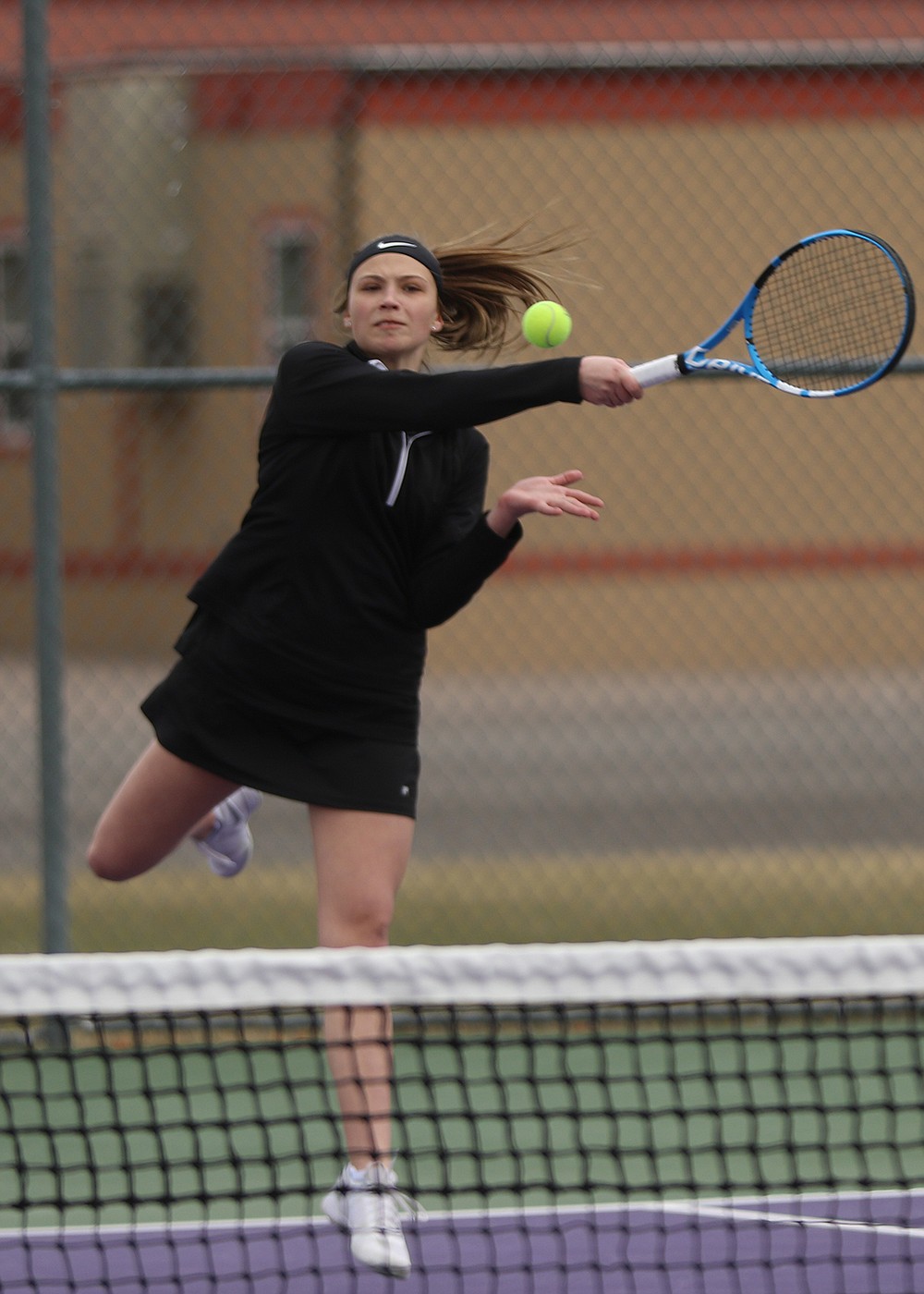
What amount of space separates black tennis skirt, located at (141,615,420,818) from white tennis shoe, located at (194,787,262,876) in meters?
0.38

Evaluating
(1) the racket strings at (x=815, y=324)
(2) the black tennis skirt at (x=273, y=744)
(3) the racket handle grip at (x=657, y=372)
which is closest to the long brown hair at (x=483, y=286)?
(1) the racket strings at (x=815, y=324)

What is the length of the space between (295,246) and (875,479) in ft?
9.32

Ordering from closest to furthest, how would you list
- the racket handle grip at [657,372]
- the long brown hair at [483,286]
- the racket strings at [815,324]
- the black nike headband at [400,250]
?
the racket handle grip at [657,372] < the black nike headband at [400,250] < the long brown hair at [483,286] < the racket strings at [815,324]

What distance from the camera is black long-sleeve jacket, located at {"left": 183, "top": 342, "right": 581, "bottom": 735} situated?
307cm

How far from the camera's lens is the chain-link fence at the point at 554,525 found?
20.4 ft

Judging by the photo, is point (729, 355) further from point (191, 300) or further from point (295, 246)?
point (191, 300)

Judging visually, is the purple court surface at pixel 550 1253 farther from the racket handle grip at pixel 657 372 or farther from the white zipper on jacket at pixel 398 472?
the racket handle grip at pixel 657 372

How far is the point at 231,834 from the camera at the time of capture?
366cm

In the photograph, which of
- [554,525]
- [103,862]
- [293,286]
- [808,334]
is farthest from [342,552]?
[554,525]

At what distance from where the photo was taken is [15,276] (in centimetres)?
961

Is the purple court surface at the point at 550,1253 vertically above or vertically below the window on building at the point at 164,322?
below

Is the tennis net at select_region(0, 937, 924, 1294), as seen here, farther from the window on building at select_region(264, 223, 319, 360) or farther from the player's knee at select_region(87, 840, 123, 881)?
the window on building at select_region(264, 223, 319, 360)

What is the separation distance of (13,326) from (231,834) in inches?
281

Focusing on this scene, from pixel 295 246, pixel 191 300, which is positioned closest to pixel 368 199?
pixel 295 246
